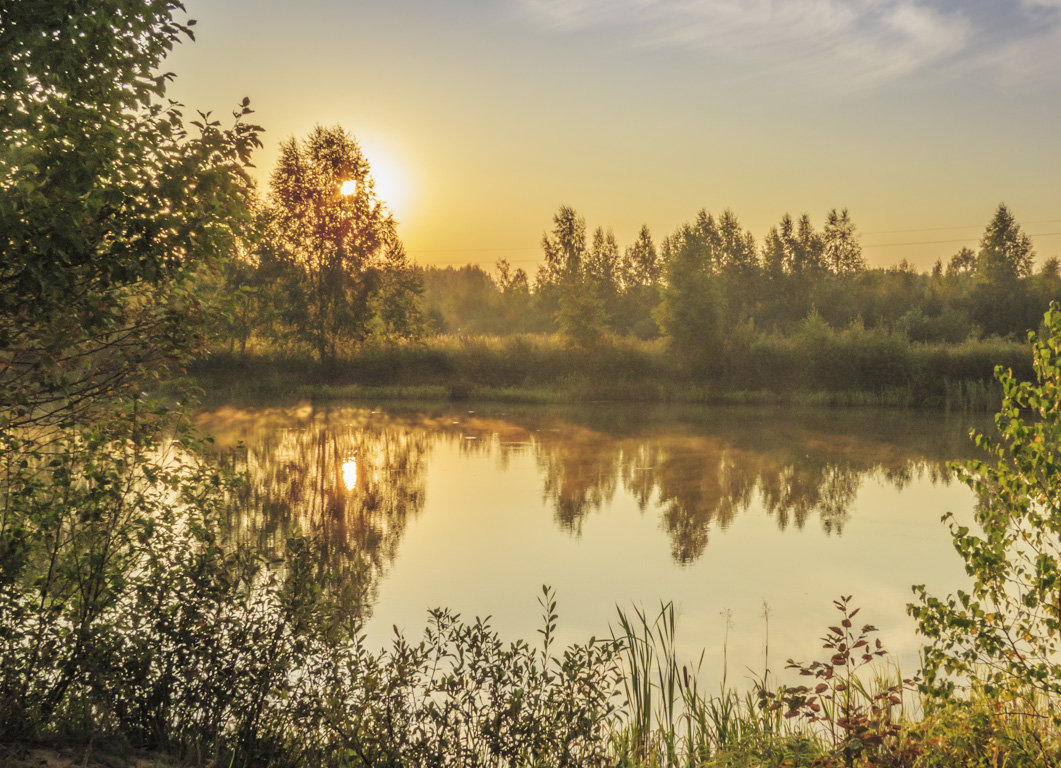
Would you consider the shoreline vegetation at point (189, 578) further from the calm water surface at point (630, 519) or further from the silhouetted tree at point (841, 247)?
the silhouetted tree at point (841, 247)

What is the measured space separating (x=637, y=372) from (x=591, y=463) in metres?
20.2

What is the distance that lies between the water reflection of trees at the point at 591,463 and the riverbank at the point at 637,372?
5.44 m

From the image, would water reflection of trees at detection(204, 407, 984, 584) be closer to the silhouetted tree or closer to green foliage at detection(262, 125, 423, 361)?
green foliage at detection(262, 125, 423, 361)

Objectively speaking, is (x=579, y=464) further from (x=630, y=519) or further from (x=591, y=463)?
(x=630, y=519)

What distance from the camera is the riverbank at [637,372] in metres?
36.9

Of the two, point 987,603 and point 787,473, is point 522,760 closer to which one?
point 987,603

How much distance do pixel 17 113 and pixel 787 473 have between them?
17.7 metres

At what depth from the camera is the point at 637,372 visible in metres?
40.3

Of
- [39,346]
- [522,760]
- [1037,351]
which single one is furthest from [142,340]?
[1037,351]

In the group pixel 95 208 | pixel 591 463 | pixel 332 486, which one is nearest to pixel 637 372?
pixel 591 463

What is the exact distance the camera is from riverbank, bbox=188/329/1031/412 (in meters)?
36.9

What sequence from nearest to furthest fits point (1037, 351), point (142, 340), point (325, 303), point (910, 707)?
point (1037, 351)
point (142, 340)
point (910, 707)
point (325, 303)

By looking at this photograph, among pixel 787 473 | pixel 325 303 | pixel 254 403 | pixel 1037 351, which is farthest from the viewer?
pixel 325 303

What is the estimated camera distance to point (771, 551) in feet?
41.3
